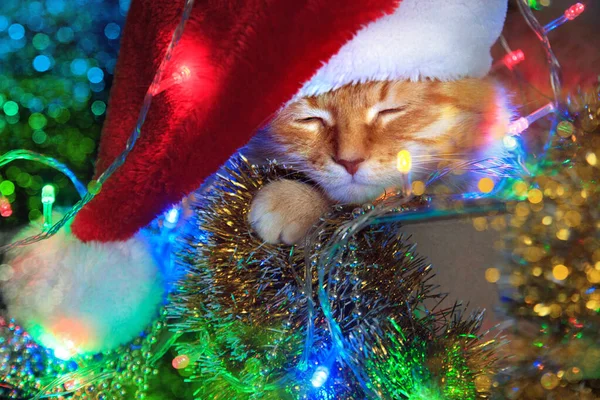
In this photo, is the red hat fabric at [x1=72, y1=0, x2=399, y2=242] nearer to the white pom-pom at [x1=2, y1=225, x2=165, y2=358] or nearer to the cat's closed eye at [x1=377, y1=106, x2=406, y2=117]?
the white pom-pom at [x1=2, y1=225, x2=165, y2=358]

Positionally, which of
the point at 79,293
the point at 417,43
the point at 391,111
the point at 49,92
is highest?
the point at 417,43

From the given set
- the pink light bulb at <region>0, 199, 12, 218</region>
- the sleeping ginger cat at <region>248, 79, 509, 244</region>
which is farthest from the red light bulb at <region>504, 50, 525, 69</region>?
the pink light bulb at <region>0, 199, 12, 218</region>

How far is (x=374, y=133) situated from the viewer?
0.61 m

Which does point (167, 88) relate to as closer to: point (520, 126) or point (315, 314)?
point (315, 314)

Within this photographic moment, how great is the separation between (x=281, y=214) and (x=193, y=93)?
0.18 meters

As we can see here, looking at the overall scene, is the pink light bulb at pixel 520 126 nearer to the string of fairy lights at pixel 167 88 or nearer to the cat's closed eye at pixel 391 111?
the string of fairy lights at pixel 167 88

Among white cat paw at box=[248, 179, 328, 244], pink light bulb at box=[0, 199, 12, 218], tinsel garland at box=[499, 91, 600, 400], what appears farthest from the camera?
pink light bulb at box=[0, 199, 12, 218]

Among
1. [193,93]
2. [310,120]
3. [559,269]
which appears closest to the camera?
[559,269]

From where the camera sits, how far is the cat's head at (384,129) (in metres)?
0.60

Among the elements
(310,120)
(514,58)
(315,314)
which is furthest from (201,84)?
(514,58)

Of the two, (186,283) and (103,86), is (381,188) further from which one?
(103,86)

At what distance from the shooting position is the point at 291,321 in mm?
526

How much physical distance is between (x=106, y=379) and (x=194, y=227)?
0.76 feet

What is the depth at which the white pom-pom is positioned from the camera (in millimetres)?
584
